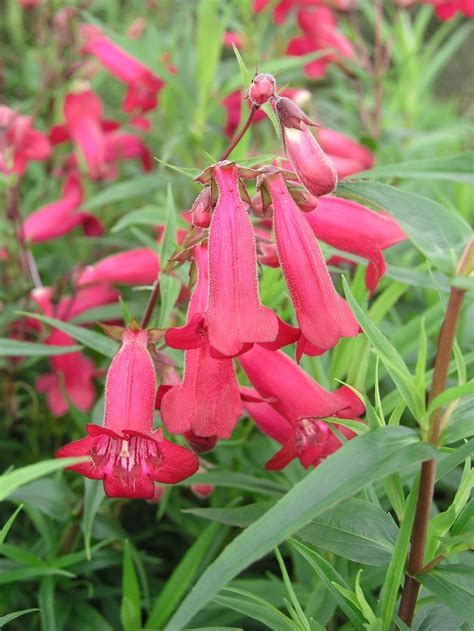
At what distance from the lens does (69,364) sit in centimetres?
133

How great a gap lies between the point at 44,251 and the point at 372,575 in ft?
3.63

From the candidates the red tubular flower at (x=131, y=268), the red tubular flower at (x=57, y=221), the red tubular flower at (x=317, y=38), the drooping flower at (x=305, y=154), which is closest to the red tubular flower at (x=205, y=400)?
the drooping flower at (x=305, y=154)

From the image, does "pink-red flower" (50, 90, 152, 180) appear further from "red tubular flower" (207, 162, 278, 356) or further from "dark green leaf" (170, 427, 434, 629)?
"dark green leaf" (170, 427, 434, 629)

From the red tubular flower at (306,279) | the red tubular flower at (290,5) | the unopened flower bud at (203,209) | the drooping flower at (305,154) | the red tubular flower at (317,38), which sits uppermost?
the red tubular flower at (290,5)

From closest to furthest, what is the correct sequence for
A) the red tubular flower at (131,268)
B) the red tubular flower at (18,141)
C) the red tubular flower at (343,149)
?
the red tubular flower at (131,268)
the red tubular flower at (18,141)
the red tubular flower at (343,149)

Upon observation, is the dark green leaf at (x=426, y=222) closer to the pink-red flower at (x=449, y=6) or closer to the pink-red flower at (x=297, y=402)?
the pink-red flower at (x=297, y=402)

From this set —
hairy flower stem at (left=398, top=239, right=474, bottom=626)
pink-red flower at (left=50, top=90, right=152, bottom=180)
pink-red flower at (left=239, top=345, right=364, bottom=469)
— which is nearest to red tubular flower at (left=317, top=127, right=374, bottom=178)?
pink-red flower at (left=50, top=90, right=152, bottom=180)

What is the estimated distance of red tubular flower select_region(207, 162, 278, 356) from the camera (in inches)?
27.1

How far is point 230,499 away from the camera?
116 cm

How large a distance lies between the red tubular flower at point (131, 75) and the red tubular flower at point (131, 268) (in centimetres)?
61

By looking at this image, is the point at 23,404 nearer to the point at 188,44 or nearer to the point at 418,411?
the point at 188,44

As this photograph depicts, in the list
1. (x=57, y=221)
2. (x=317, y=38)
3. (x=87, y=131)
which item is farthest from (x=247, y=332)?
(x=317, y=38)

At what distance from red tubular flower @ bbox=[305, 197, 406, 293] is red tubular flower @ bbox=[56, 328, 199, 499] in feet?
0.77

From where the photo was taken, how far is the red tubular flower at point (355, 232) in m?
0.84
